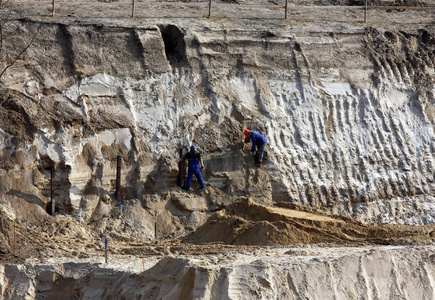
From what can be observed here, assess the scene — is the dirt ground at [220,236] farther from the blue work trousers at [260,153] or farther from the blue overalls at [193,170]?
the blue work trousers at [260,153]

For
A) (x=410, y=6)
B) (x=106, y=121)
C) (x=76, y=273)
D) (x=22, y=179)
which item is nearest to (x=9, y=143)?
(x=22, y=179)

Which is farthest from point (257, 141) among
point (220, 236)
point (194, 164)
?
point (220, 236)

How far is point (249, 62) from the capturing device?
17.2m

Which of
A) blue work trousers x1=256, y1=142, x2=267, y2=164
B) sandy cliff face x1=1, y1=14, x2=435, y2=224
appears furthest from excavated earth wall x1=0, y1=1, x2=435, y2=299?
blue work trousers x1=256, y1=142, x2=267, y2=164

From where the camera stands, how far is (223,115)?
16.4 m

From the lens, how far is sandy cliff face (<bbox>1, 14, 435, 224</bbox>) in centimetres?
1507

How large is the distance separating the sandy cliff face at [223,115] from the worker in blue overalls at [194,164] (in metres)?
0.40

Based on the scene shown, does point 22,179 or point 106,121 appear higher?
point 106,121

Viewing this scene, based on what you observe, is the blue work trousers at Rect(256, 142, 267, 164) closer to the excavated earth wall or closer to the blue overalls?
the excavated earth wall

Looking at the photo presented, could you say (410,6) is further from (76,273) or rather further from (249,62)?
(76,273)

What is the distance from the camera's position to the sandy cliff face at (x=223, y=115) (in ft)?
49.4

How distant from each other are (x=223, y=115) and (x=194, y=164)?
1.72 meters

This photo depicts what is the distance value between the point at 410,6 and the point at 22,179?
1368 cm

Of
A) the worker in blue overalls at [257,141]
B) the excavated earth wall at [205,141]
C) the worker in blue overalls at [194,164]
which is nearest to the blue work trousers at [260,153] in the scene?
the worker in blue overalls at [257,141]
